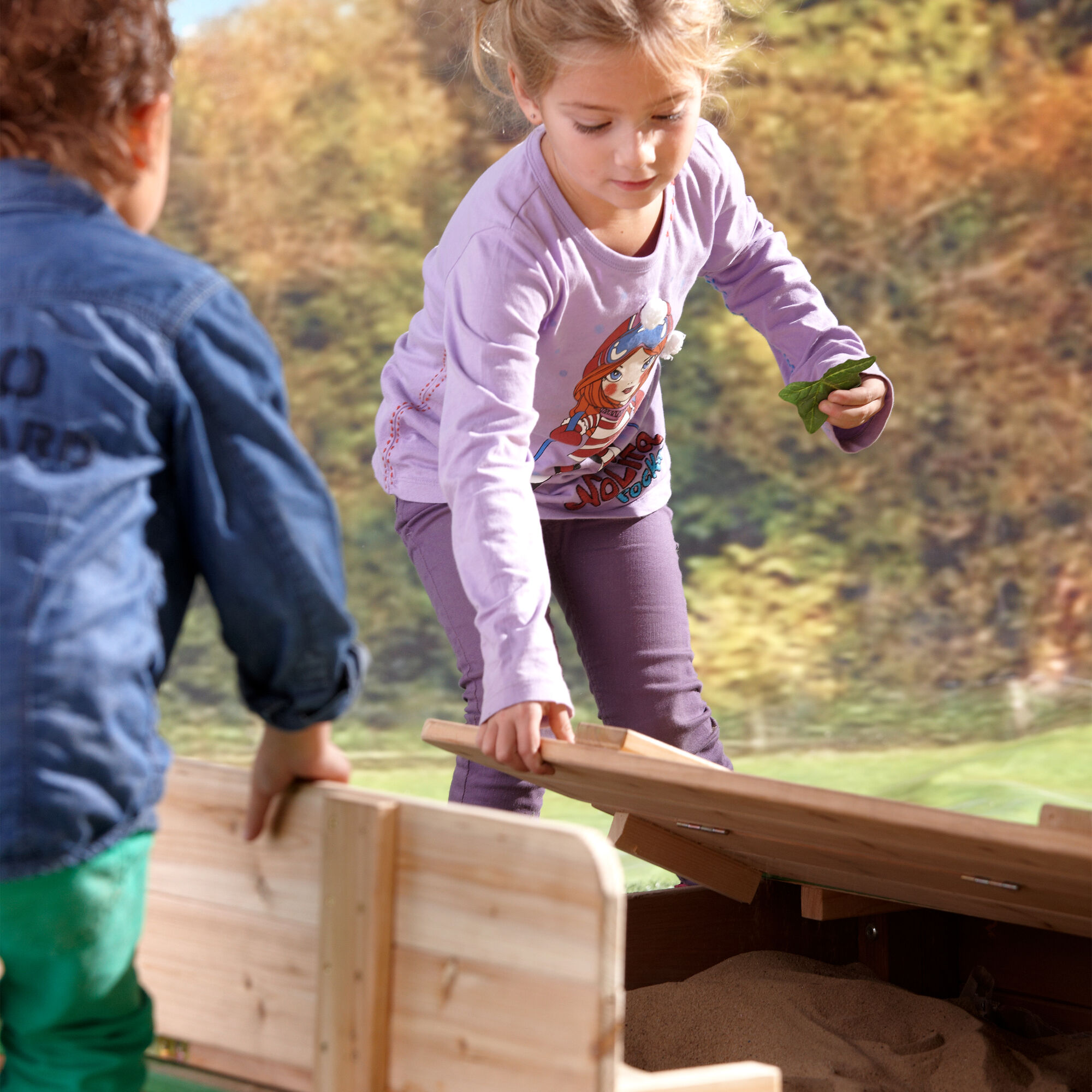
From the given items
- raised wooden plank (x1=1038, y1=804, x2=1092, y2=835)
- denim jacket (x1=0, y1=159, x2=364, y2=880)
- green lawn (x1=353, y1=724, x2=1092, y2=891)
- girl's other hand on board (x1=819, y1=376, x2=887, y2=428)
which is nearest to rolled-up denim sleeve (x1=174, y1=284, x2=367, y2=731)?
denim jacket (x1=0, y1=159, x2=364, y2=880)

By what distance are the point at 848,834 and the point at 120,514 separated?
696 mm

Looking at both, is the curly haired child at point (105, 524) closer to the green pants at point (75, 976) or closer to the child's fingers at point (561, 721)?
the green pants at point (75, 976)

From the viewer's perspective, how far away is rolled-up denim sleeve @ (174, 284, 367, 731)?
37.4 inches

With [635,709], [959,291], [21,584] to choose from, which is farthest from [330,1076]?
[959,291]

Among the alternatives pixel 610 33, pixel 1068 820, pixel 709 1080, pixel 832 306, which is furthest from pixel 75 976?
pixel 832 306

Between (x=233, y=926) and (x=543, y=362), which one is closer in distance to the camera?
(x=233, y=926)

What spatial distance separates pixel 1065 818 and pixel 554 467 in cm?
90

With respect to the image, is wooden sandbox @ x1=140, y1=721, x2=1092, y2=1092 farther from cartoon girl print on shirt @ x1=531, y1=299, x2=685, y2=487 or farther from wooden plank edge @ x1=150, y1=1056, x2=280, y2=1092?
cartoon girl print on shirt @ x1=531, y1=299, x2=685, y2=487

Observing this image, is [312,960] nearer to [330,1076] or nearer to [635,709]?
[330,1076]

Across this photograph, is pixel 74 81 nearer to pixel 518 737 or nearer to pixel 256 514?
pixel 256 514

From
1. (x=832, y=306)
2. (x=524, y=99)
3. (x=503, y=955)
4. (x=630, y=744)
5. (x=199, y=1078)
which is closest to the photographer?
(x=503, y=955)

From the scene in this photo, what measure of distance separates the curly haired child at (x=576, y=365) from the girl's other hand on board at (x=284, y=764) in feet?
1.15

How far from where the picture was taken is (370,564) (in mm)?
6113

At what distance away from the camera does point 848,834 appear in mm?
1231
